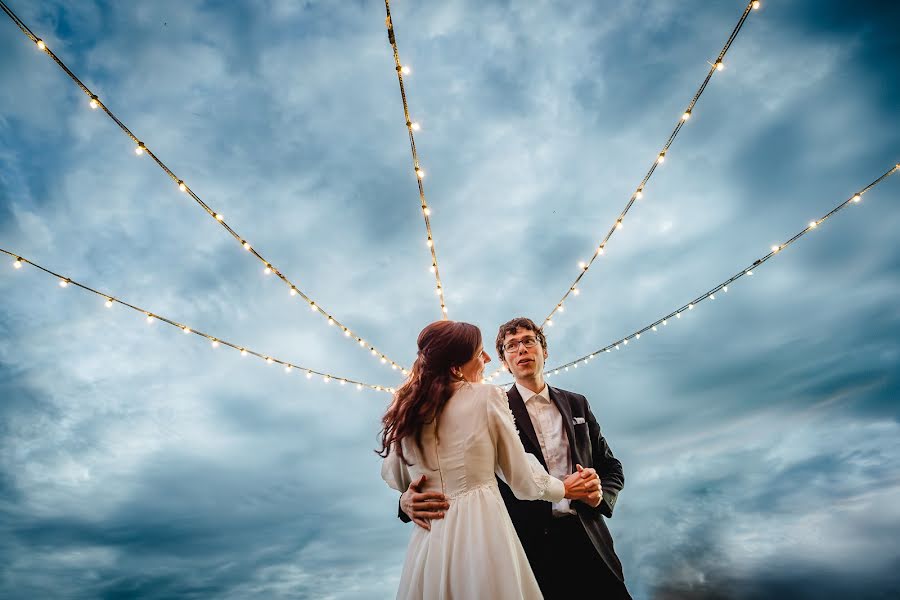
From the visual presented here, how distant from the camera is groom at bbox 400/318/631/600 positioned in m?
2.16

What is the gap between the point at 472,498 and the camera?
5.25 ft

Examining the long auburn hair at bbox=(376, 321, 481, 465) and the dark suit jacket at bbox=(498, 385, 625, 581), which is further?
the dark suit jacket at bbox=(498, 385, 625, 581)

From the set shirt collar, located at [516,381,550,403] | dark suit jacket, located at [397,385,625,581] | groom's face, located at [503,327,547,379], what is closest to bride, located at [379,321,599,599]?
dark suit jacket, located at [397,385,625,581]

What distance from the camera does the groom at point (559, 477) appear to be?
Answer: 2.16 m

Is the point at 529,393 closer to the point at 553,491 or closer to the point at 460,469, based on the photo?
the point at 553,491

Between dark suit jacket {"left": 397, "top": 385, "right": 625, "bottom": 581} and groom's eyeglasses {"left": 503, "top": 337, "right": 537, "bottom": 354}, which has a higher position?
groom's eyeglasses {"left": 503, "top": 337, "right": 537, "bottom": 354}

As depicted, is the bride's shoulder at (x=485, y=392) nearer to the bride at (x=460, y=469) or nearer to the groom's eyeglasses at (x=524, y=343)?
the bride at (x=460, y=469)

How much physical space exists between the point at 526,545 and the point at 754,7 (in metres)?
3.25

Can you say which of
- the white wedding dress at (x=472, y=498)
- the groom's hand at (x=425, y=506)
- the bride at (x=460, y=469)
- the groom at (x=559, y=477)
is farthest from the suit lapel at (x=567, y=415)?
the groom's hand at (x=425, y=506)

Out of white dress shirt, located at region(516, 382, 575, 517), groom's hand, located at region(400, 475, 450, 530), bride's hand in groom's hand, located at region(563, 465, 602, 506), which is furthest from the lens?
white dress shirt, located at region(516, 382, 575, 517)

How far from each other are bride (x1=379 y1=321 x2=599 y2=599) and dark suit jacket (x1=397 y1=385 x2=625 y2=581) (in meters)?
0.39

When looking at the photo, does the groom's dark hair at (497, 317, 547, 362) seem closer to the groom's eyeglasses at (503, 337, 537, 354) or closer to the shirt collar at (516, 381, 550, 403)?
the groom's eyeglasses at (503, 337, 537, 354)

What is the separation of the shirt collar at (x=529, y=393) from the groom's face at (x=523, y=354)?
0.07 metres

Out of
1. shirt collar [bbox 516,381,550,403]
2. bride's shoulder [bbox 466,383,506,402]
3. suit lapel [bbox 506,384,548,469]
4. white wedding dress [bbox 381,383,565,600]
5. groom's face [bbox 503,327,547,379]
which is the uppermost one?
groom's face [bbox 503,327,547,379]
